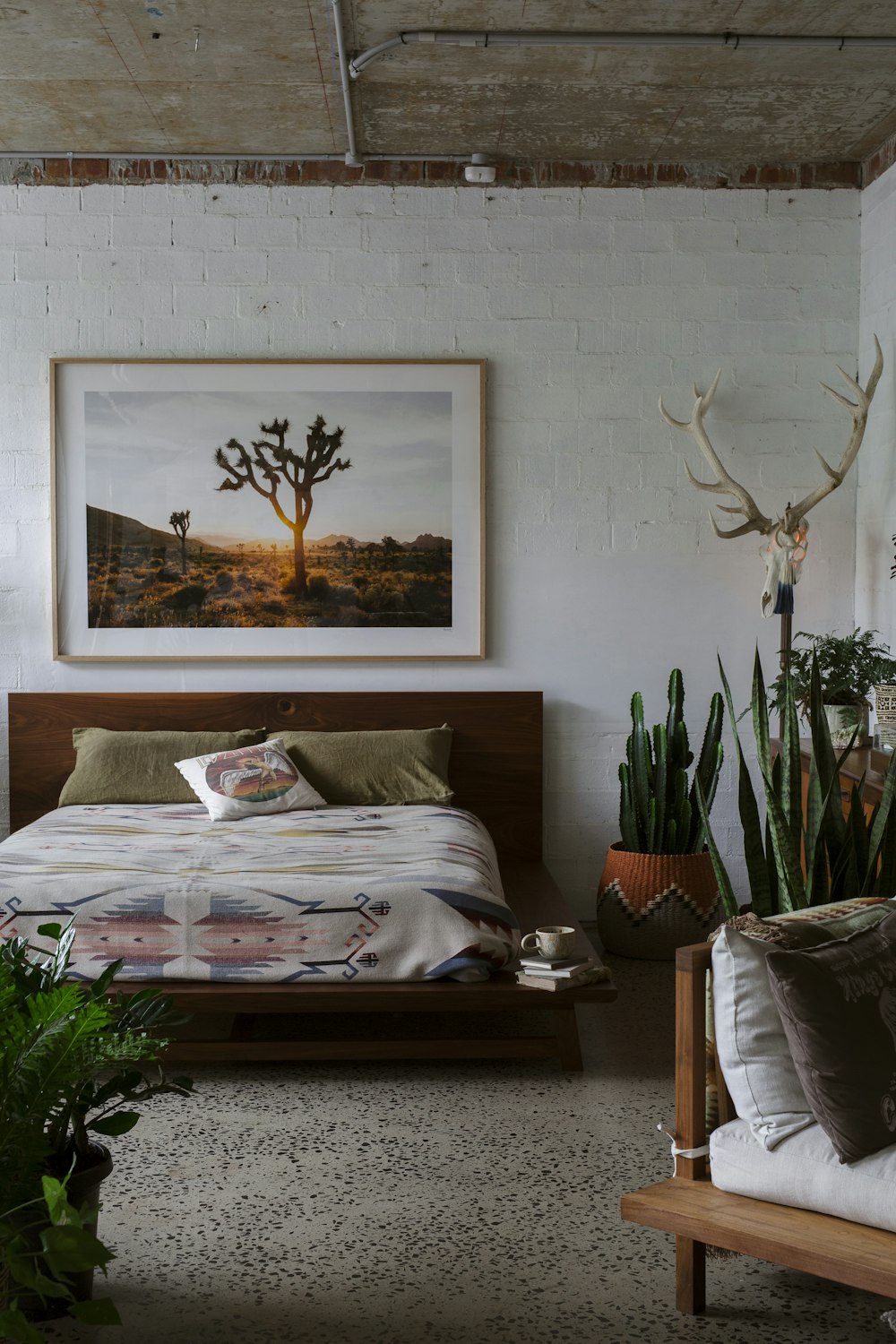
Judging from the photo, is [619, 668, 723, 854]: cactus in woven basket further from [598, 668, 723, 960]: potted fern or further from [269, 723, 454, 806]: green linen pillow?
[269, 723, 454, 806]: green linen pillow

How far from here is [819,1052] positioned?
205 centimetres

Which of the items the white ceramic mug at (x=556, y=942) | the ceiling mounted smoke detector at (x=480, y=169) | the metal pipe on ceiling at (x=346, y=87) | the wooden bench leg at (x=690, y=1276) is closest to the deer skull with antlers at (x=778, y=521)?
the ceiling mounted smoke detector at (x=480, y=169)

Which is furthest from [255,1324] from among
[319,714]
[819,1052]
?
[319,714]

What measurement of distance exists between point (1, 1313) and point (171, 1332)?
2.82 ft

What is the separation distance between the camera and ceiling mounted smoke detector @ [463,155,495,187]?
Answer: 4.81 meters

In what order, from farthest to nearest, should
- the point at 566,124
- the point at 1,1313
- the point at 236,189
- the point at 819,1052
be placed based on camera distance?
the point at 236,189 < the point at 566,124 < the point at 819,1052 < the point at 1,1313

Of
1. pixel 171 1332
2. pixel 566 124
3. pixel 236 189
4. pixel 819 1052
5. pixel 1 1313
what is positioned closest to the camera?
pixel 1 1313

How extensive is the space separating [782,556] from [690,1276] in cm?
300

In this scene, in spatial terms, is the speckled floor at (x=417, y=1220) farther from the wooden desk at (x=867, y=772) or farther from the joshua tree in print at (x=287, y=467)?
the joshua tree in print at (x=287, y=467)

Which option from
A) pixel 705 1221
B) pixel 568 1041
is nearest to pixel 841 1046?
pixel 705 1221

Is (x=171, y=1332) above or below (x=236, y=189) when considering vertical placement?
below

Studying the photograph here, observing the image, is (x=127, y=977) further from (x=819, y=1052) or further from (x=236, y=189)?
(x=236, y=189)

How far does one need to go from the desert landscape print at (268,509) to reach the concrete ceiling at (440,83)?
98cm

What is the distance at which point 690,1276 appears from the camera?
2254 millimetres
